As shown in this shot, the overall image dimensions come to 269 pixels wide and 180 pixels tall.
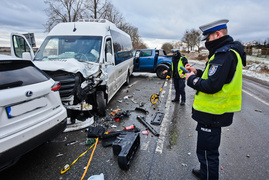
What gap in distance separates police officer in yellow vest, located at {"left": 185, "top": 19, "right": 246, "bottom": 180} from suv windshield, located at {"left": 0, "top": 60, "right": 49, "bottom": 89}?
7.62ft

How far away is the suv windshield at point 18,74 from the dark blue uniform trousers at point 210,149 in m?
2.57

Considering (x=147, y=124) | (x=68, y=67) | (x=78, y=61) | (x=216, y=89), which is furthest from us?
(x=78, y=61)

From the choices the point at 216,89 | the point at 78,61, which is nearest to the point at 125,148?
the point at 216,89

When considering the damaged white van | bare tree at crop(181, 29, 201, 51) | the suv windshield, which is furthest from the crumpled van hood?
bare tree at crop(181, 29, 201, 51)

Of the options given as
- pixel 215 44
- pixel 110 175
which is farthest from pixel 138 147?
pixel 215 44

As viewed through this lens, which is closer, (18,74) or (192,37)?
(18,74)

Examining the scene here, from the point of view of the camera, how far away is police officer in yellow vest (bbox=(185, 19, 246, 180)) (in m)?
1.77

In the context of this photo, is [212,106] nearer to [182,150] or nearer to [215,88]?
[215,88]

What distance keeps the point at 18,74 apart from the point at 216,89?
2720 mm

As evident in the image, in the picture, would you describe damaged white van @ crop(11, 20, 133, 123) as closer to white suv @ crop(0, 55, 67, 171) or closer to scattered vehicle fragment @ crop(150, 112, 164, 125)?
white suv @ crop(0, 55, 67, 171)

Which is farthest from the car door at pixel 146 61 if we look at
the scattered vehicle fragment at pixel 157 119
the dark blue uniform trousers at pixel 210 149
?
the dark blue uniform trousers at pixel 210 149

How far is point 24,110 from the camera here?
7.02ft

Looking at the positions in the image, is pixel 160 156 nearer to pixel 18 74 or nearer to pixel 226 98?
pixel 226 98

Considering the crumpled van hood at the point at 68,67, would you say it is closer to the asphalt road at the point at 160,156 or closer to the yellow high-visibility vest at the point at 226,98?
the asphalt road at the point at 160,156
